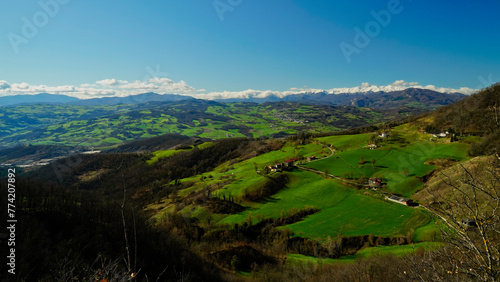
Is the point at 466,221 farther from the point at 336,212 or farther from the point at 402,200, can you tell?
the point at 402,200

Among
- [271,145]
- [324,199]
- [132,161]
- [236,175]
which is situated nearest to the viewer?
[324,199]

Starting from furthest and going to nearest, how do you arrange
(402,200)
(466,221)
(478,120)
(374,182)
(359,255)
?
(478,120)
(374,182)
(402,200)
(359,255)
(466,221)

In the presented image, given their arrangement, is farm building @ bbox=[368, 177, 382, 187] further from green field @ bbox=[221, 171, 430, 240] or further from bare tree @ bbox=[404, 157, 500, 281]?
bare tree @ bbox=[404, 157, 500, 281]

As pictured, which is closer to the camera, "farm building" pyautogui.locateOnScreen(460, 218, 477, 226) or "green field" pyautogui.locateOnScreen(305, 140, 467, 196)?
"farm building" pyautogui.locateOnScreen(460, 218, 477, 226)

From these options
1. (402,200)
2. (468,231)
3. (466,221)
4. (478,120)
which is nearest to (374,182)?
(402,200)

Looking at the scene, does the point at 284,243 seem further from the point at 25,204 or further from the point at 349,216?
the point at 25,204

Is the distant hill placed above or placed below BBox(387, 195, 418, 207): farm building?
above

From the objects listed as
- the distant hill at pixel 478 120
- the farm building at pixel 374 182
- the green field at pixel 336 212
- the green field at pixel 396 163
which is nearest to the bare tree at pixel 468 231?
the green field at pixel 336 212

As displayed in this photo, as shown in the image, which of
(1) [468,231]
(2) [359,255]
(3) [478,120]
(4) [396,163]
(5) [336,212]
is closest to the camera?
(1) [468,231]

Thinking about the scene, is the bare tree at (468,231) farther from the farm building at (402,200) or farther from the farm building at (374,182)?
the farm building at (374,182)

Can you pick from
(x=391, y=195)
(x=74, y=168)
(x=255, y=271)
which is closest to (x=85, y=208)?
(x=255, y=271)

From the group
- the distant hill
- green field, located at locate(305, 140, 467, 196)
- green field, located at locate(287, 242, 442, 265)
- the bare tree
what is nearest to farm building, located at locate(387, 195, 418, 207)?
green field, located at locate(305, 140, 467, 196)
